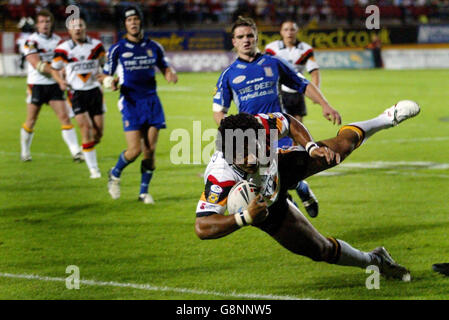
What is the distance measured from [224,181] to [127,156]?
5.15m

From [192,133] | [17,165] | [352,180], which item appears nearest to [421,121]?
[192,133]

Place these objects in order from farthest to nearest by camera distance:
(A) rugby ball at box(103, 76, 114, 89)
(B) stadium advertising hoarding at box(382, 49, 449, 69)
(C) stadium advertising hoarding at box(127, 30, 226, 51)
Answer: (C) stadium advertising hoarding at box(127, 30, 226, 51), (B) stadium advertising hoarding at box(382, 49, 449, 69), (A) rugby ball at box(103, 76, 114, 89)

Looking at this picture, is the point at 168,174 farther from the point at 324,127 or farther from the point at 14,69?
the point at 14,69

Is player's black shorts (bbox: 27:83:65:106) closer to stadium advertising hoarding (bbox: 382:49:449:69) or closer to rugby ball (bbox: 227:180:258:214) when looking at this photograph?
rugby ball (bbox: 227:180:258:214)

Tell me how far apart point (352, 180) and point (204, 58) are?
26086 mm

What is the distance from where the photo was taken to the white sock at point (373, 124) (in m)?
6.72

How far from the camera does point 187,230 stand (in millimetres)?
8867

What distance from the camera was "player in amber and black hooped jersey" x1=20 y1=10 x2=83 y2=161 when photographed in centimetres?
1402

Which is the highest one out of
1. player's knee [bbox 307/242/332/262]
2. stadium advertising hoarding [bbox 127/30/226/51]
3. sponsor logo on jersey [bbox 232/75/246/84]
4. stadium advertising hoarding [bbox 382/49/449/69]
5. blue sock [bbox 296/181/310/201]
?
sponsor logo on jersey [bbox 232/75/246/84]

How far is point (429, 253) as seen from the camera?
24.8 ft

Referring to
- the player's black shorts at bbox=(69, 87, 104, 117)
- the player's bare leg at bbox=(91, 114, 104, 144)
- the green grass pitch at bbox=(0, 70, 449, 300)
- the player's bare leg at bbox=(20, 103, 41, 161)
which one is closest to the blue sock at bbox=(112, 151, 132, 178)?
the green grass pitch at bbox=(0, 70, 449, 300)

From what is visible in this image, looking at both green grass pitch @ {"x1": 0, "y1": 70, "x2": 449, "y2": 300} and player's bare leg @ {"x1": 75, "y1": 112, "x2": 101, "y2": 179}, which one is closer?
green grass pitch @ {"x1": 0, "y1": 70, "x2": 449, "y2": 300}

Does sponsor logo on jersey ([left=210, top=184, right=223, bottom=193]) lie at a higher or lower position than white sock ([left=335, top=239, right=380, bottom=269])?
higher

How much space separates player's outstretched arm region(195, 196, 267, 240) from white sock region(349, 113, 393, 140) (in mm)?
1917
